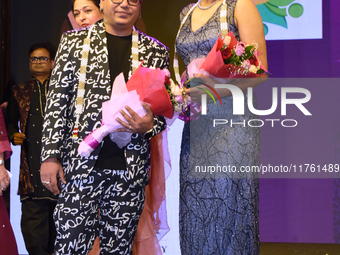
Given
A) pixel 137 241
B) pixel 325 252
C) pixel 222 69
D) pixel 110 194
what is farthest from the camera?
pixel 325 252

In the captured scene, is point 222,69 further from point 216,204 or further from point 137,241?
point 137,241

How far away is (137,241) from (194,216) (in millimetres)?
461

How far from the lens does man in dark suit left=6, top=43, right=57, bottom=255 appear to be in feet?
10.9

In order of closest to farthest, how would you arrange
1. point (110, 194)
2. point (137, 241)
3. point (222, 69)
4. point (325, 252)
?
point (222, 69), point (110, 194), point (137, 241), point (325, 252)

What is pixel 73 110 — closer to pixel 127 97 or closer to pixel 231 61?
pixel 127 97

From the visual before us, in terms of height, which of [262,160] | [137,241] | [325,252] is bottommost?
[325,252]

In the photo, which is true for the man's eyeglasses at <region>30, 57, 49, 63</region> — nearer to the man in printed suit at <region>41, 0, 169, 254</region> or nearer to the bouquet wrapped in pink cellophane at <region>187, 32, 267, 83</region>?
the man in printed suit at <region>41, 0, 169, 254</region>

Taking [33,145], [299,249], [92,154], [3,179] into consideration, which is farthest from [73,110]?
[299,249]

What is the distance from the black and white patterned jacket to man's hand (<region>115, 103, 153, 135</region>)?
0.07 meters

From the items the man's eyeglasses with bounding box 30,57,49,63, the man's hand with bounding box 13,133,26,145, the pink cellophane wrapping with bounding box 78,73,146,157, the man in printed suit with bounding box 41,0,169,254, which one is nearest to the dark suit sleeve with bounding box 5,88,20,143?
the man's hand with bounding box 13,133,26,145

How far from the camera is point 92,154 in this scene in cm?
175

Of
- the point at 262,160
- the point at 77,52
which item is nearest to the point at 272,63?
the point at 262,160

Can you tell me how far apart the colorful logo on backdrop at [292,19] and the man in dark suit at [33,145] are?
2.01 m

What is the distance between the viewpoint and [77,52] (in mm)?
1831
